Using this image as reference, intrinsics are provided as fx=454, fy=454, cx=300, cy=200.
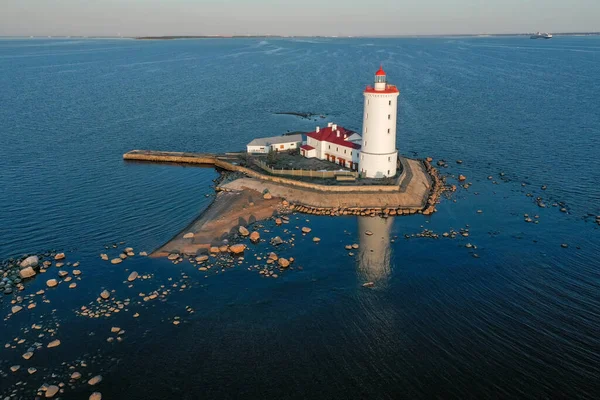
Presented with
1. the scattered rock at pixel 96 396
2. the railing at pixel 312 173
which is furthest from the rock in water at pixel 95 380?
the railing at pixel 312 173

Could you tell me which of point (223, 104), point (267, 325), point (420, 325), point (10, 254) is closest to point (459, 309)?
point (420, 325)

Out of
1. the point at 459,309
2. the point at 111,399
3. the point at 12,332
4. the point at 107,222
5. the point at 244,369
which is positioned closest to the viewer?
the point at 111,399

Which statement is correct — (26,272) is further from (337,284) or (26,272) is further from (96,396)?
(337,284)

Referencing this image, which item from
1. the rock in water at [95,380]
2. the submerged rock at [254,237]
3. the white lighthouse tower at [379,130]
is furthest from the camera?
the white lighthouse tower at [379,130]

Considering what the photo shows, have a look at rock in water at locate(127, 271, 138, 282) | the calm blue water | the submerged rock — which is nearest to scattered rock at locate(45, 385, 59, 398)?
the calm blue water

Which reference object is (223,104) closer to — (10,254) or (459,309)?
(10,254)

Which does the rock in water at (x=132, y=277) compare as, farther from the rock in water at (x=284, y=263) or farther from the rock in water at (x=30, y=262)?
the rock in water at (x=284, y=263)
